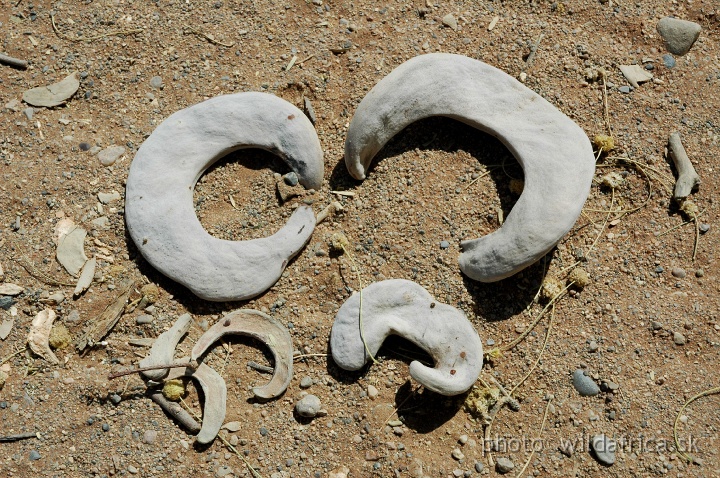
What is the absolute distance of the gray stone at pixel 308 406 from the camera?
246 centimetres

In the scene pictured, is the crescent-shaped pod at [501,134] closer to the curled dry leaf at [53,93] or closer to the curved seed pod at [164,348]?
the curved seed pod at [164,348]

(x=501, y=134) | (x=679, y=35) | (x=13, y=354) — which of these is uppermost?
(x=679, y=35)

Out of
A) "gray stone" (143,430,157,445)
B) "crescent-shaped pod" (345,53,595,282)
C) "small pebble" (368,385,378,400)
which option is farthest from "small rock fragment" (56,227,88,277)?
"small pebble" (368,385,378,400)

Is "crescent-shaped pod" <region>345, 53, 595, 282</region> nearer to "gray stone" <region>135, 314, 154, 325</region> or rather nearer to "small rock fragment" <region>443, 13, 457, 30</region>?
"small rock fragment" <region>443, 13, 457, 30</region>

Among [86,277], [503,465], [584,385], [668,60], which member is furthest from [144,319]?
[668,60]

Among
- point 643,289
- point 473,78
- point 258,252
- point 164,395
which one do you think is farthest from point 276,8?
point 643,289

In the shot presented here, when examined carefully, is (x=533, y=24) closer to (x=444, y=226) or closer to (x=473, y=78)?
(x=473, y=78)

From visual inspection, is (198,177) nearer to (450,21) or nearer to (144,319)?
(144,319)

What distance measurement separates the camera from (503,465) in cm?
242

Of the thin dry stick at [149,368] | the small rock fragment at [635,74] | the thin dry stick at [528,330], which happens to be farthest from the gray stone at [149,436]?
the small rock fragment at [635,74]

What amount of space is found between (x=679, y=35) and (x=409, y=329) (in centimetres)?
191

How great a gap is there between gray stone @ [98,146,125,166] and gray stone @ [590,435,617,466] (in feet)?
7.95

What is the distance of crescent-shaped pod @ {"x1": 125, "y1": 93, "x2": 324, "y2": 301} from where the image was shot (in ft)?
8.34

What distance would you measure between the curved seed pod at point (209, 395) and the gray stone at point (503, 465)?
1152mm
